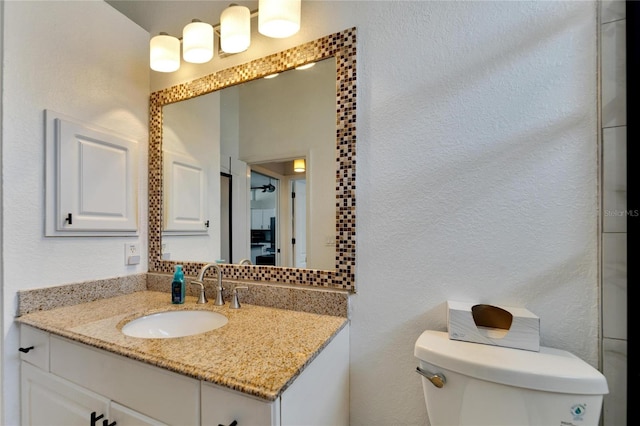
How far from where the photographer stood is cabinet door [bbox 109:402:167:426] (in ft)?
2.46

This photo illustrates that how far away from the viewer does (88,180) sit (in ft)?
4.29

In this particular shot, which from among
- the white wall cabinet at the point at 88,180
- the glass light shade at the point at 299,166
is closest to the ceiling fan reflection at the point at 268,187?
the glass light shade at the point at 299,166

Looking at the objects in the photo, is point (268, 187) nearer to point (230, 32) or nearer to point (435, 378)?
point (230, 32)

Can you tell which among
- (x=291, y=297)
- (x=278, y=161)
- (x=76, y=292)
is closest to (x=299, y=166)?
(x=278, y=161)

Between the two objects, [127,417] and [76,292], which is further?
[76,292]

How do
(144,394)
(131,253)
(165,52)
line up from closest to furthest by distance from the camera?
(144,394)
(165,52)
(131,253)

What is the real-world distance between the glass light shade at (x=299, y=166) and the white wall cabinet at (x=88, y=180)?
0.98 m

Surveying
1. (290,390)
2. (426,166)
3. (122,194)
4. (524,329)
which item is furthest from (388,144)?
(122,194)

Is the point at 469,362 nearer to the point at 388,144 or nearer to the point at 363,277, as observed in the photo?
the point at 363,277

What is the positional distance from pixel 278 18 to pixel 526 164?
1.07m

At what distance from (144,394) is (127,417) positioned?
11 centimetres

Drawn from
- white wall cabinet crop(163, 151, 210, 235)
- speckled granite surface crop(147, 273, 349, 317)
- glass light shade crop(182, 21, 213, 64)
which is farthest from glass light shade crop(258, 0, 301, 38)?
speckled granite surface crop(147, 273, 349, 317)

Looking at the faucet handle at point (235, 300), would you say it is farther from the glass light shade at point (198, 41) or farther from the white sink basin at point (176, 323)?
the glass light shade at point (198, 41)

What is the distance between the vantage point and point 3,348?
107 centimetres
